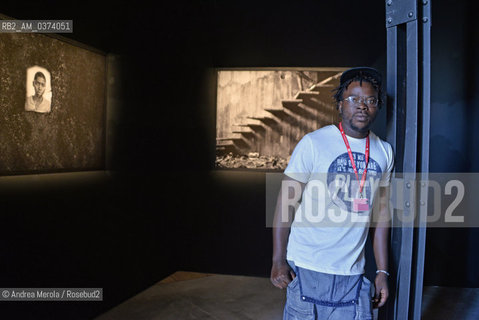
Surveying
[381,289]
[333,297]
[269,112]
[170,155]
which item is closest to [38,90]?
[170,155]

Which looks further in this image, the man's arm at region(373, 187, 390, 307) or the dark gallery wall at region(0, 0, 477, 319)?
the dark gallery wall at region(0, 0, 477, 319)

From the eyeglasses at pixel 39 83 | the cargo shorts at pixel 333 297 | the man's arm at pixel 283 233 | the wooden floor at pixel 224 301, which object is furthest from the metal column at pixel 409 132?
the eyeglasses at pixel 39 83

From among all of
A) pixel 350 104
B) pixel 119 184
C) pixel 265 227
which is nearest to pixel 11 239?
pixel 119 184

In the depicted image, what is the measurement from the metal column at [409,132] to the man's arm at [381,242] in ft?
Answer: 0.12

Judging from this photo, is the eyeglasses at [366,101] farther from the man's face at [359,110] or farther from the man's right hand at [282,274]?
the man's right hand at [282,274]

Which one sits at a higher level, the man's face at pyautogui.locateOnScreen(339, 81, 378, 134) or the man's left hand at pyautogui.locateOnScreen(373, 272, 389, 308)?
the man's face at pyautogui.locateOnScreen(339, 81, 378, 134)

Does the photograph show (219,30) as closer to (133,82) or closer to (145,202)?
(133,82)

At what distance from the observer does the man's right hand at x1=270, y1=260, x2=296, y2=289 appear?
5.56 feet

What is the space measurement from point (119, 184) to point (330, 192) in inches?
71.4

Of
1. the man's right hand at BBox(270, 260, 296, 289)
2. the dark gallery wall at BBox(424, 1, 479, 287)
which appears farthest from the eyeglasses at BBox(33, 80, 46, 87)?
the dark gallery wall at BBox(424, 1, 479, 287)

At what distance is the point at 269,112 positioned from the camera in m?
3.85

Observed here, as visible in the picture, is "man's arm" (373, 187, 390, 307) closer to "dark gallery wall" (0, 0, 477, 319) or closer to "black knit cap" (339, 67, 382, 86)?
"black knit cap" (339, 67, 382, 86)

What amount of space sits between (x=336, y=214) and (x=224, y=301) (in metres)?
2.00

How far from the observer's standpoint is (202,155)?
12.8ft
